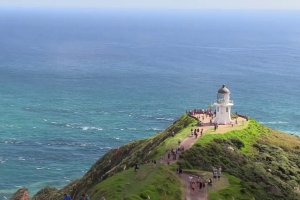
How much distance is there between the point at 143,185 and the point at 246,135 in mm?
26513

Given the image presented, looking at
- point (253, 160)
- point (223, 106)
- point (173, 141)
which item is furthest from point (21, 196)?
point (253, 160)

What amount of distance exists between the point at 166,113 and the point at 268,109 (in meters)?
28.7

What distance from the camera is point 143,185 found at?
158 ft

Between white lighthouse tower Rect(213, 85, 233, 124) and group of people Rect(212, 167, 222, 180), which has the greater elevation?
white lighthouse tower Rect(213, 85, 233, 124)

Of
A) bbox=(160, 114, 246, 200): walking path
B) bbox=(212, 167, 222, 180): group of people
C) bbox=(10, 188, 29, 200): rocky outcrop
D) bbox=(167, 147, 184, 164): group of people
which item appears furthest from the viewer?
bbox=(10, 188, 29, 200): rocky outcrop

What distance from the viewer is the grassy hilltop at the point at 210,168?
Result: 48969 millimetres

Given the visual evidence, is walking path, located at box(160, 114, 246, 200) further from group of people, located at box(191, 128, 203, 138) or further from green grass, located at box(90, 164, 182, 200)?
green grass, located at box(90, 164, 182, 200)

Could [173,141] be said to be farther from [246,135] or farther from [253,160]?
[246,135]

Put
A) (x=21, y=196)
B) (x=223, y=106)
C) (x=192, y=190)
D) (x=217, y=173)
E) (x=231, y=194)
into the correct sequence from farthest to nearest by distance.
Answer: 1. (x=21, y=196)
2. (x=223, y=106)
3. (x=217, y=173)
4. (x=192, y=190)
5. (x=231, y=194)

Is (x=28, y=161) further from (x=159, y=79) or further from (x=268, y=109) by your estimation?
(x=159, y=79)

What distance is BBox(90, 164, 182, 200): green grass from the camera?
151 ft

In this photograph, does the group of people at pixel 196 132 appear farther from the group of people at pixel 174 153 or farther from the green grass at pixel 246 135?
the group of people at pixel 174 153

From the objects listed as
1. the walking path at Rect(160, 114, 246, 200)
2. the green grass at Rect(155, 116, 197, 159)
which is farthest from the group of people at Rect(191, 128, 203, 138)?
the green grass at Rect(155, 116, 197, 159)

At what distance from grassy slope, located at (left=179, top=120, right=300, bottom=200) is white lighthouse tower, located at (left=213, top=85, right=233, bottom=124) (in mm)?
3505
